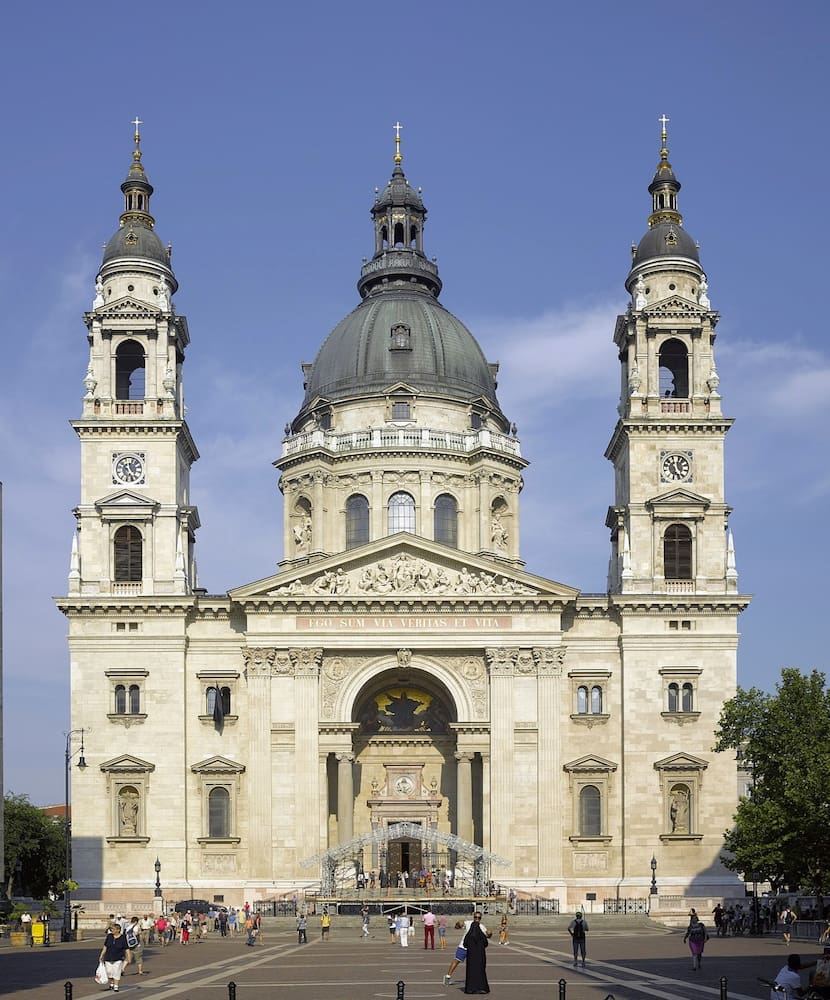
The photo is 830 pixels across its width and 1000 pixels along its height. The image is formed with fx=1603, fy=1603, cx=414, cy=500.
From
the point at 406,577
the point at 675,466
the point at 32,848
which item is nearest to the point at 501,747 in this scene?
the point at 406,577

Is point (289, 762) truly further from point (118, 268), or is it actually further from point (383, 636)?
point (118, 268)

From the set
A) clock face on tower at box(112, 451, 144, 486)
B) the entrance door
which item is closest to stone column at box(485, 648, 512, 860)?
the entrance door

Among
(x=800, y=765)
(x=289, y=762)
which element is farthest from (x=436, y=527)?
(x=800, y=765)

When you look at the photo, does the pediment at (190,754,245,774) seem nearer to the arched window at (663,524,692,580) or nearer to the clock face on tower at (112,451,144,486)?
the clock face on tower at (112,451,144,486)

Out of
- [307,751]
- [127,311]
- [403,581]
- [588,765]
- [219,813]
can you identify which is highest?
[127,311]

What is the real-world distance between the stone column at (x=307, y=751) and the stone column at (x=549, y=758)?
10510 millimetres

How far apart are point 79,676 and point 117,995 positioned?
42634mm

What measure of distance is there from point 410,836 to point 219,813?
9297mm

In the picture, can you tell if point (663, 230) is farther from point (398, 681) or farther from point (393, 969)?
point (393, 969)

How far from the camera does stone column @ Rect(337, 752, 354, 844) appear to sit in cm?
7672

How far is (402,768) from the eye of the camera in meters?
82.2

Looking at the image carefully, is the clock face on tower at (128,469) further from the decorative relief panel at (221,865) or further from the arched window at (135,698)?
the decorative relief panel at (221,865)

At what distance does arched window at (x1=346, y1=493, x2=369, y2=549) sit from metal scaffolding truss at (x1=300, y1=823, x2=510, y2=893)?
58.3 feet

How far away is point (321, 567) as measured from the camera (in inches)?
3068
